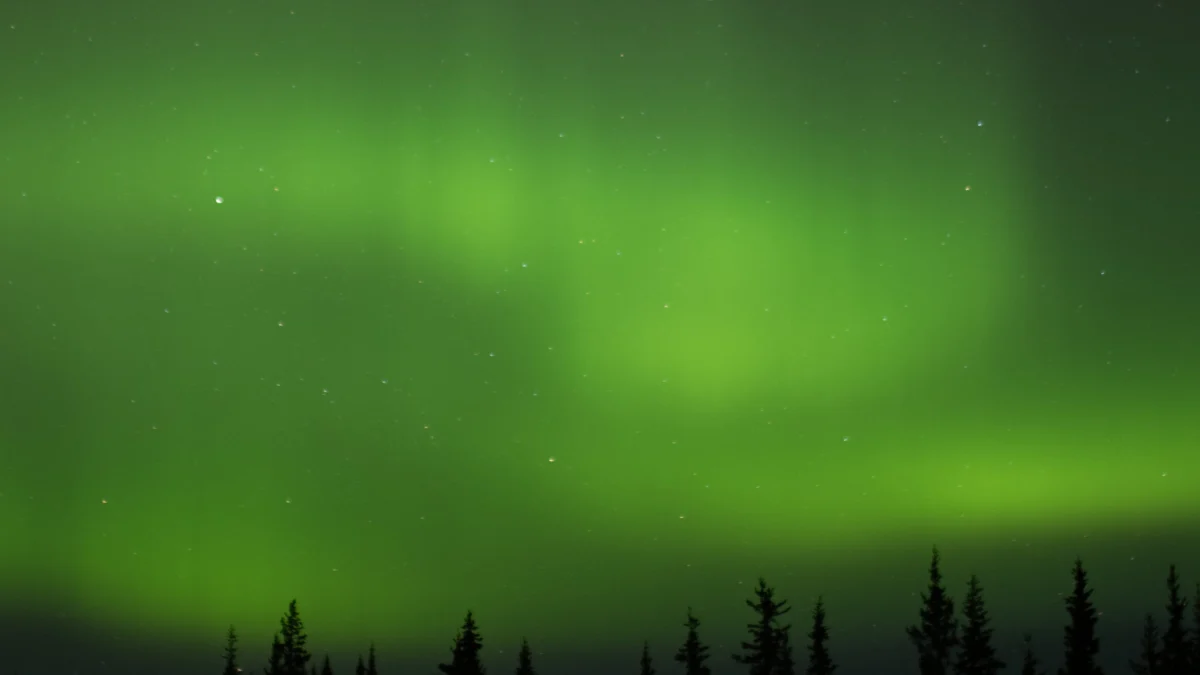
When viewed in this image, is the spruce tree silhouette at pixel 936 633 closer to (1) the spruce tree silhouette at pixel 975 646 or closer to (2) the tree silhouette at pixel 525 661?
(1) the spruce tree silhouette at pixel 975 646

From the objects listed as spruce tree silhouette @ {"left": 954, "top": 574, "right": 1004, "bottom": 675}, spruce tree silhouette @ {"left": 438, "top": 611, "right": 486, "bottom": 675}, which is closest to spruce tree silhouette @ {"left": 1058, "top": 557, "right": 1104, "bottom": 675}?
spruce tree silhouette @ {"left": 954, "top": 574, "right": 1004, "bottom": 675}

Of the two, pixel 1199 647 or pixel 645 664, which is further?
pixel 645 664

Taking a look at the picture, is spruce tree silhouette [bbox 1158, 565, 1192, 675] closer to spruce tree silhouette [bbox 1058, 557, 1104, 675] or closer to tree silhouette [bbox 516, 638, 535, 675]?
spruce tree silhouette [bbox 1058, 557, 1104, 675]

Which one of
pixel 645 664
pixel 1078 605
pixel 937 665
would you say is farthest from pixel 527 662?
pixel 1078 605

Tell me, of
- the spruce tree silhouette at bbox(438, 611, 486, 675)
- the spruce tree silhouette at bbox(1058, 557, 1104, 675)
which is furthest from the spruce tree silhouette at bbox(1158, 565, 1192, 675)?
the spruce tree silhouette at bbox(438, 611, 486, 675)

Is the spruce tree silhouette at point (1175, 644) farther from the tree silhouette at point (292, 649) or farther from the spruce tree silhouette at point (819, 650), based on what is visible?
the tree silhouette at point (292, 649)

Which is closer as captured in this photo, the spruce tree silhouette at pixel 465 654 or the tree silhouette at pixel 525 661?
the spruce tree silhouette at pixel 465 654

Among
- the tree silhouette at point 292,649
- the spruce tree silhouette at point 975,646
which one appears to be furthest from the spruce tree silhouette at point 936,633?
the tree silhouette at point 292,649

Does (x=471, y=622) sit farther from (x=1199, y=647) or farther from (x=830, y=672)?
(x=1199, y=647)

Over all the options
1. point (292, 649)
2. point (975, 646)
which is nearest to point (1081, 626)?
point (975, 646)

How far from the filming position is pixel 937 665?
32062mm

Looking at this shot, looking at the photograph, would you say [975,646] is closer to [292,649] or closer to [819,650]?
[819,650]

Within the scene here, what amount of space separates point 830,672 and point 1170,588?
44.4 ft

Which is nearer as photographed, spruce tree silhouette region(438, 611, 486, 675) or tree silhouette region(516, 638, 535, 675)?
spruce tree silhouette region(438, 611, 486, 675)
